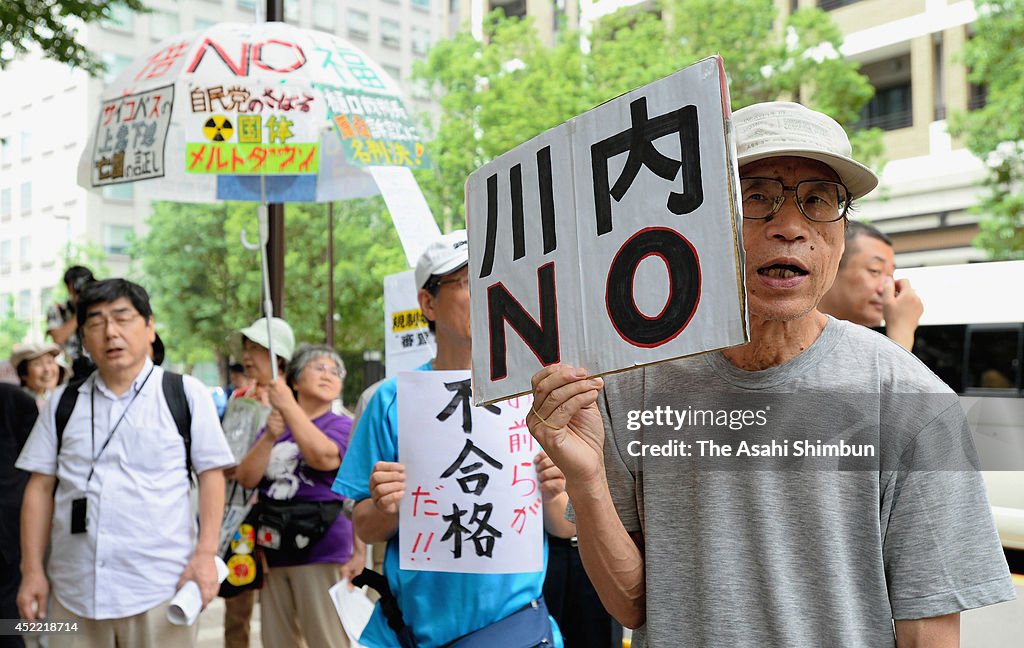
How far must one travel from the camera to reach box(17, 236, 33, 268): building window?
4972 cm

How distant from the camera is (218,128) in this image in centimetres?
467

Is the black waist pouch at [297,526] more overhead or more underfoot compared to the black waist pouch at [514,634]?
more overhead

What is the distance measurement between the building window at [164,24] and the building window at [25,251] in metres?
12.9

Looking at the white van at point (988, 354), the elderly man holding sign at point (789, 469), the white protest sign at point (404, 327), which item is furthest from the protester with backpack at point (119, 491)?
the white van at point (988, 354)

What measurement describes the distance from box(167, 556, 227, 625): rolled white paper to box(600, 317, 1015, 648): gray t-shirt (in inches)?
90.7

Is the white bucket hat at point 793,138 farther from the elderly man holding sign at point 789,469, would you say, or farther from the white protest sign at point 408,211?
the white protest sign at point 408,211

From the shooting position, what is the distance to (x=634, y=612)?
1640 millimetres

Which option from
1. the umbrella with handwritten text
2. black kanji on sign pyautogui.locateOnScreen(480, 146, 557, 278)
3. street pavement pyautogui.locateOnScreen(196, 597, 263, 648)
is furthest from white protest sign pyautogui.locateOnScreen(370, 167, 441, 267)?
street pavement pyautogui.locateOnScreen(196, 597, 263, 648)

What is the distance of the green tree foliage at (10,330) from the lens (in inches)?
1935

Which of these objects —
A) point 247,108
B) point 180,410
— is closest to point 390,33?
point 247,108

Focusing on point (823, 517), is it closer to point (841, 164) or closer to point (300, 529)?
point (841, 164)

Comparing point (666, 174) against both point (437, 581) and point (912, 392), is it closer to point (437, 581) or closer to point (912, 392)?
point (912, 392)

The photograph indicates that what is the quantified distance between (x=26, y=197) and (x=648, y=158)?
2192 inches

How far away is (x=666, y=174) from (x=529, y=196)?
12.2 inches
